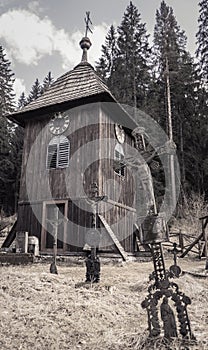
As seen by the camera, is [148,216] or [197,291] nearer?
[148,216]

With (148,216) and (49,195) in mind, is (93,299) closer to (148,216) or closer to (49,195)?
(148,216)

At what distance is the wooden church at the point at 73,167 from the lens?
1200cm

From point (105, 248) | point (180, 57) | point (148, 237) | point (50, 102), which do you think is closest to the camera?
point (148, 237)

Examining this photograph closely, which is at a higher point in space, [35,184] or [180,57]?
[180,57]

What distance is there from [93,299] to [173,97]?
26.1 m

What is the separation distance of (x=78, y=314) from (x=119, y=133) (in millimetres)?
10946

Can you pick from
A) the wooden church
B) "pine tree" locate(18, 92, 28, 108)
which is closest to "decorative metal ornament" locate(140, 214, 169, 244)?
the wooden church

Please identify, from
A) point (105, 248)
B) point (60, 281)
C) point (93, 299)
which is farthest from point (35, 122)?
point (93, 299)

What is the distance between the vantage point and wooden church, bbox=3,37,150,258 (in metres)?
12.0

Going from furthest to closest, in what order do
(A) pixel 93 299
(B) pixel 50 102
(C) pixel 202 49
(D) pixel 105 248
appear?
(C) pixel 202 49, (B) pixel 50 102, (D) pixel 105 248, (A) pixel 93 299

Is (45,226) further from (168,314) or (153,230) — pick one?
(168,314)

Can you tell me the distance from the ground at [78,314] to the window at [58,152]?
6561mm

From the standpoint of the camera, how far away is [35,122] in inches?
559

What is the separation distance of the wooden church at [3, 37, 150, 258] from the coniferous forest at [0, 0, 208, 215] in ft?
40.2
